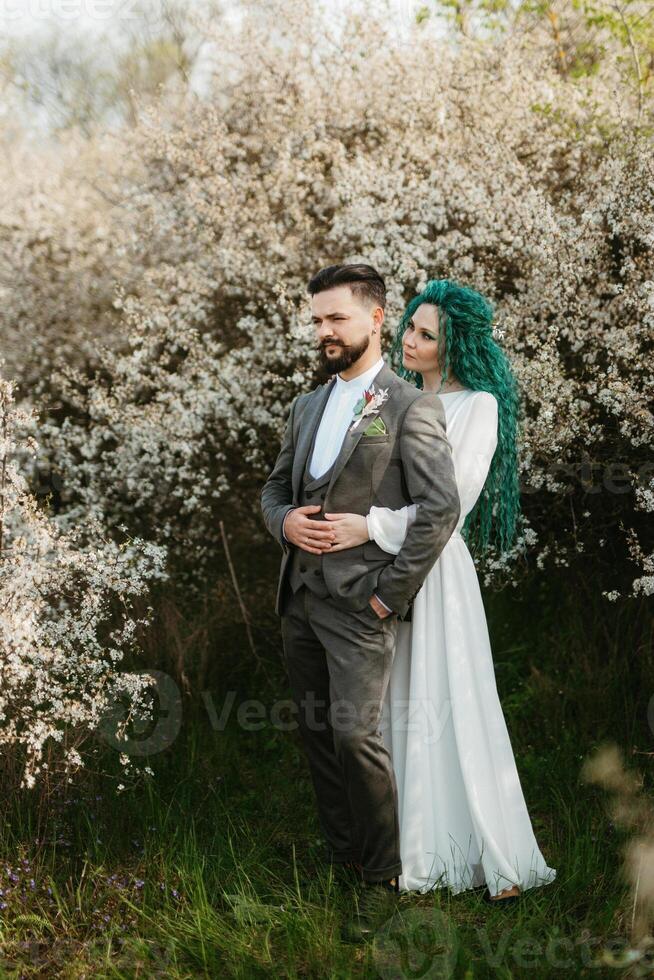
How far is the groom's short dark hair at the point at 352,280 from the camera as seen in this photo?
10.4ft

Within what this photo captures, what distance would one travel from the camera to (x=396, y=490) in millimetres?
3160

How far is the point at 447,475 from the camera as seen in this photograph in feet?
10.0

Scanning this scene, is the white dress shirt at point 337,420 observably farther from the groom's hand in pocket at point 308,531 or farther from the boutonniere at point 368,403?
the groom's hand in pocket at point 308,531

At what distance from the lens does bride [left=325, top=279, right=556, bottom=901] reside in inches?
123

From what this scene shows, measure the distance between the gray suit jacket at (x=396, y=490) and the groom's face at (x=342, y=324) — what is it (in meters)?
A: 0.14

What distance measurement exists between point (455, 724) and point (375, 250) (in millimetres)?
2817

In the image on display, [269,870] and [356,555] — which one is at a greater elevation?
[356,555]

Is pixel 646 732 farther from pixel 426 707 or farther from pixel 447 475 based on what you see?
pixel 447 475

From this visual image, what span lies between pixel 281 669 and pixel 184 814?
1.42 m

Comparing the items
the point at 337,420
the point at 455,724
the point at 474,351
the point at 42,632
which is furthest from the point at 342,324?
the point at 42,632

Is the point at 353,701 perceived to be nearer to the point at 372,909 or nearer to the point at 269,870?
the point at 372,909

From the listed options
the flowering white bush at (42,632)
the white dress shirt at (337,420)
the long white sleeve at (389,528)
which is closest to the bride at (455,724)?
the long white sleeve at (389,528)

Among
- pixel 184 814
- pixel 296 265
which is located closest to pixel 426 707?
pixel 184 814

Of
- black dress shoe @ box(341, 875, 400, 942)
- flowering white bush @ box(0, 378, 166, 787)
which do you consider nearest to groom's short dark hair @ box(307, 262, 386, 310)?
flowering white bush @ box(0, 378, 166, 787)
